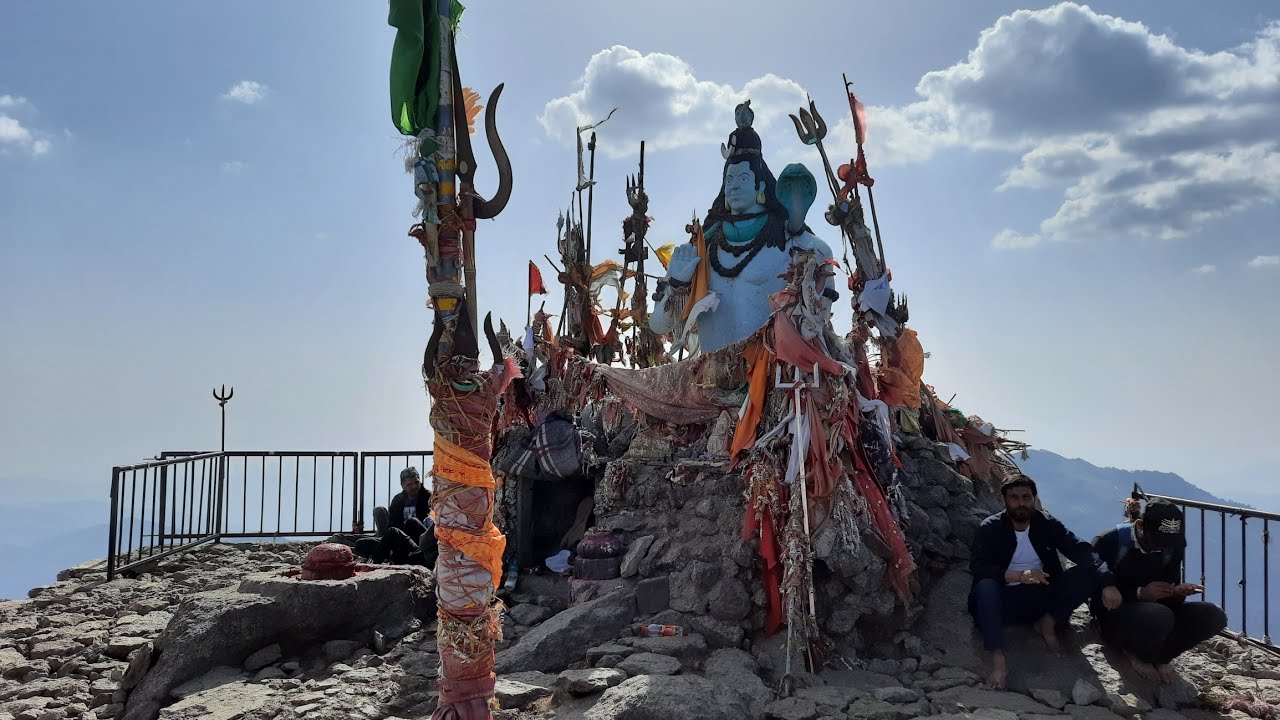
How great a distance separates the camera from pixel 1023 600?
18.2ft

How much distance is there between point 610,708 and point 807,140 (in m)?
5.59

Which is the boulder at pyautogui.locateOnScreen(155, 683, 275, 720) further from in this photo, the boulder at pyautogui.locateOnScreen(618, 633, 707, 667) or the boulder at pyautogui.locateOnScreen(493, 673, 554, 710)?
the boulder at pyautogui.locateOnScreen(618, 633, 707, 667)

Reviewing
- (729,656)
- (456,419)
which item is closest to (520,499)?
(729,656)

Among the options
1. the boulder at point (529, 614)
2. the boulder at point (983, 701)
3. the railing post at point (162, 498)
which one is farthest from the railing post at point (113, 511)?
the boulder at point (983, 701)

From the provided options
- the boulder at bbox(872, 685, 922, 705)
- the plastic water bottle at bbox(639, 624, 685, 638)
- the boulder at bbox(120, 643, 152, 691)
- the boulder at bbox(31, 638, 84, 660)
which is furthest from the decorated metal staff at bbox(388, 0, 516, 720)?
the boulder at bbox(31, 638, 84, 660)

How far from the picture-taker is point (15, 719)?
17.7 feet

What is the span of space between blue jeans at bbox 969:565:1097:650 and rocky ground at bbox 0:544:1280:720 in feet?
0.88

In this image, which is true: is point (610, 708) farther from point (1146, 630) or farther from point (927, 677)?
point (1146, 630)

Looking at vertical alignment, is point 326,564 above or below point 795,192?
below

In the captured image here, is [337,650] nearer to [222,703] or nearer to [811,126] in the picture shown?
[222,703]

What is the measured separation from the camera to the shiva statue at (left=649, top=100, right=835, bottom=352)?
301 inches

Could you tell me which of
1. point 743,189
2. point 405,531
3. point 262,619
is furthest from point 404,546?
point 743,189

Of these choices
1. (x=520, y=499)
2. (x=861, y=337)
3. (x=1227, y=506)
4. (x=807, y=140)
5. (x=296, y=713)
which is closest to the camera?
(x=296, y=713)

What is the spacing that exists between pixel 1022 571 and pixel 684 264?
3944 millimetres
